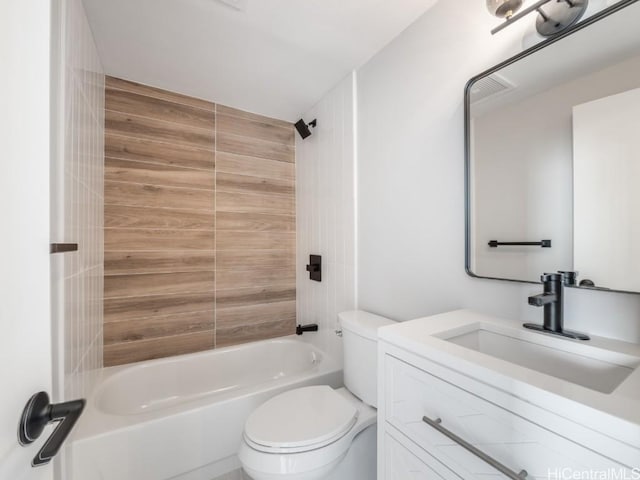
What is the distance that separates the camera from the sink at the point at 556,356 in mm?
683

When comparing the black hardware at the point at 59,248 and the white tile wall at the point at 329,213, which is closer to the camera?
the black hardware at the point at 59,248

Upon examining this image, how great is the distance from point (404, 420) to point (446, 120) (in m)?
1.16

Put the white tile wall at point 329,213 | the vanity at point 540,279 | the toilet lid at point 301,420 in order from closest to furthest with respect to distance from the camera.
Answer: the vanity at point 540,279 < the toilet lid at point 301,420 < the white tile wall at point 329,213

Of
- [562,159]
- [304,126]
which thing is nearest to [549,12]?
[562,159]

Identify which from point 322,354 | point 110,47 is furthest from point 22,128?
point 322,354

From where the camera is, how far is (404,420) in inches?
31.2

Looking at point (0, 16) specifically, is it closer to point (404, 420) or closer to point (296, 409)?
point (404, 420)

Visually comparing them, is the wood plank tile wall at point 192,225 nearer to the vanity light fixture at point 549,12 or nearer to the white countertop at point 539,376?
the white countertop at point 539,376

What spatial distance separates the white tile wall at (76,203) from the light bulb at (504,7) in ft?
4.84

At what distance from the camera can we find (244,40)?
1464 mm

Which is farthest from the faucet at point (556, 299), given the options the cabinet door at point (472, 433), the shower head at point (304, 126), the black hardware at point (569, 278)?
the shower head at point (304, 126)

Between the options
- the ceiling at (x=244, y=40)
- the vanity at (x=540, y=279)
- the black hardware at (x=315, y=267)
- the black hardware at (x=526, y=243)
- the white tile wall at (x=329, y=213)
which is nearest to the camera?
the vanity at (x=540, y=279)

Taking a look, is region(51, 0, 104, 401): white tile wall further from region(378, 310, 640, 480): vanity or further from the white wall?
the white wall

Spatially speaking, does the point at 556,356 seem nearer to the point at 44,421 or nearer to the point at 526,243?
the point at 526,243
